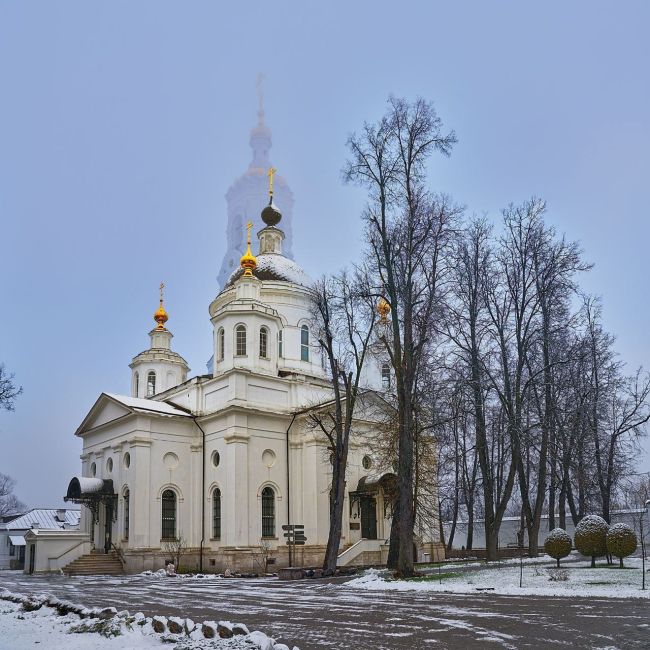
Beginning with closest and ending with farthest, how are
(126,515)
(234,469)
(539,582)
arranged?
(539,582) → (234,469) → (126,515)

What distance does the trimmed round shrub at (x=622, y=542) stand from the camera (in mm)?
20312

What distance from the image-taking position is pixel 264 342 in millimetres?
34875

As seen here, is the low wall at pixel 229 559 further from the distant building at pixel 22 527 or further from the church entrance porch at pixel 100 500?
the distant building at pixel 22 527

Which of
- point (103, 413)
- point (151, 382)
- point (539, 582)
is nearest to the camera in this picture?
point (539, 582)

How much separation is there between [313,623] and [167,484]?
73.5 feet

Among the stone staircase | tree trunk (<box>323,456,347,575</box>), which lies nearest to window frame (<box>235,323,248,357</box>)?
tree trunk (<box>323,456,347,575</box>)

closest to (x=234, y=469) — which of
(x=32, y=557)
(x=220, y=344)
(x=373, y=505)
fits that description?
(x=220, y=344)

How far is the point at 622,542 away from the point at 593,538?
124 cm

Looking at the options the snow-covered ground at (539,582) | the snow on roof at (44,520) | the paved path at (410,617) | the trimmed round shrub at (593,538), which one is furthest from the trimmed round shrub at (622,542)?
the snow on roof at (44,520)

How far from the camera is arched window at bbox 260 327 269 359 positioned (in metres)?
34.7

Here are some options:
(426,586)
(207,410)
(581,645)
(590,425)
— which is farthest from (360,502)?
(581,645)

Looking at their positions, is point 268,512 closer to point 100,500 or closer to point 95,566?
point 95,566

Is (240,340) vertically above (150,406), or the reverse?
(240,340)

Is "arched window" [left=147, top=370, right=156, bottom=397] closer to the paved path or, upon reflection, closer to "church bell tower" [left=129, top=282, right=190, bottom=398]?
"church bell tower" [left=129, top=282, right=190, bottom=398]
